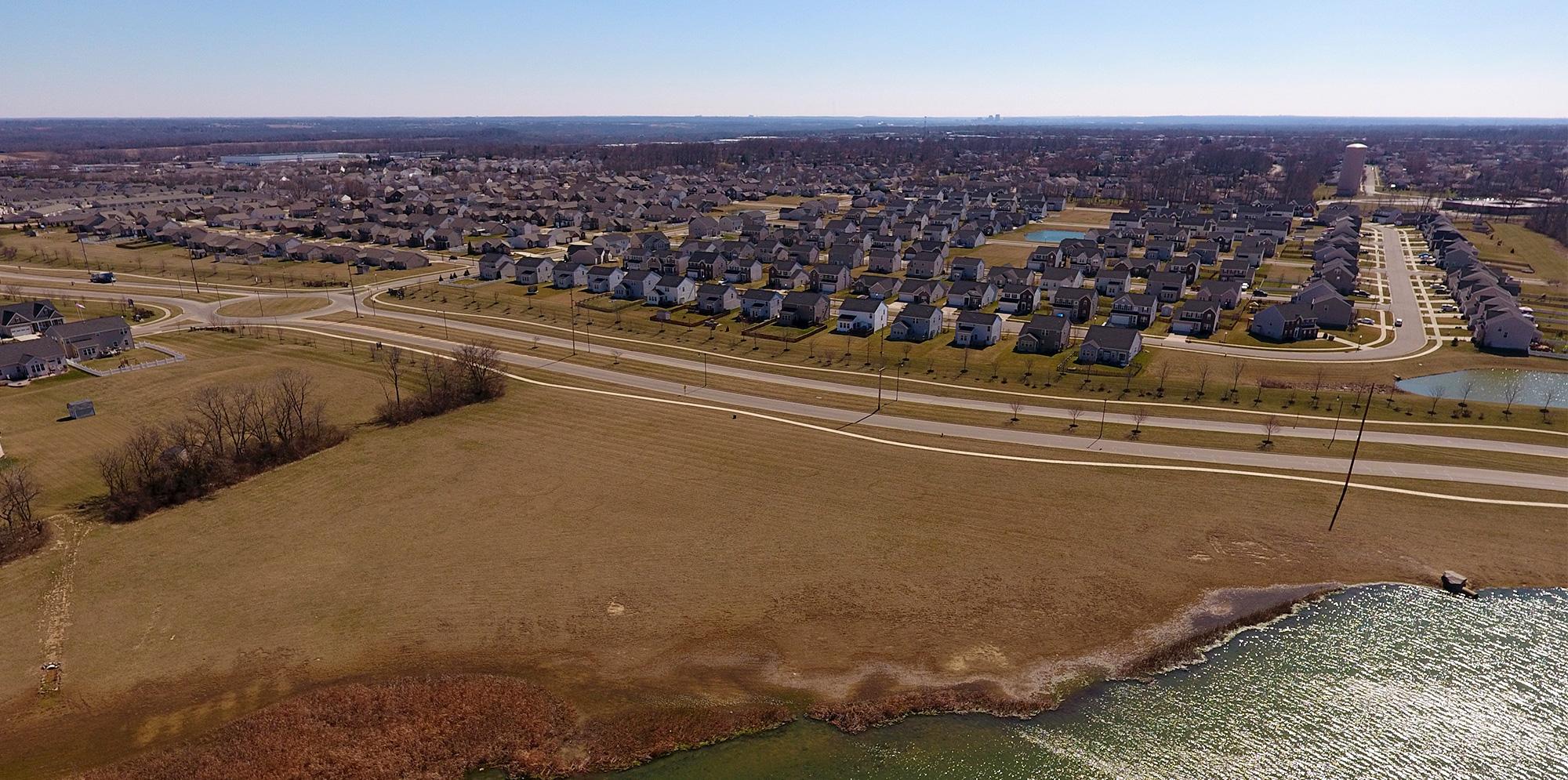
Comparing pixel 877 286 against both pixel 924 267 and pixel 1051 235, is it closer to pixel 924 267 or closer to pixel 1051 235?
pixel 924 267

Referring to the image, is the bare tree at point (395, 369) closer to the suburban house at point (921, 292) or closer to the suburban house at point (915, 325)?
the suburban house at point (915, 325)

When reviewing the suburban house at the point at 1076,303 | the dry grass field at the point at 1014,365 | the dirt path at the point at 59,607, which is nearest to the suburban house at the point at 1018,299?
the suburban house at the point at 1076,303

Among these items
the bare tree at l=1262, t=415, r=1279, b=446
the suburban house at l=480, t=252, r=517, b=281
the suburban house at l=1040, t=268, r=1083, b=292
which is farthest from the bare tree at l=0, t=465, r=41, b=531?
the suburban house at l=1040, t=268, r=1083, b=292

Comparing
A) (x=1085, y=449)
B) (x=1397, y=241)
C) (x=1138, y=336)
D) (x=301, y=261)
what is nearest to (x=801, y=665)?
(x=1085, y=449)

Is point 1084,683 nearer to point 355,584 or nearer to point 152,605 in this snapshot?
point 355,584

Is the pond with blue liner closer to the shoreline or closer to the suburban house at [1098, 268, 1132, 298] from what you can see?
the suburban house at [1098, 268, 1132, 298]
